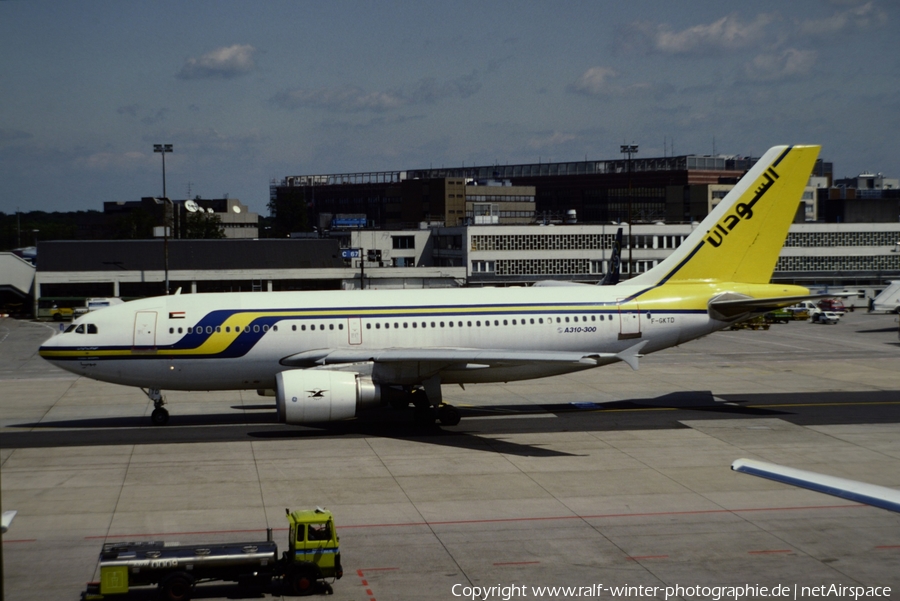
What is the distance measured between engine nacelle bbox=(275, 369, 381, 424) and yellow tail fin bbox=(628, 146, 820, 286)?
13150 millimetres

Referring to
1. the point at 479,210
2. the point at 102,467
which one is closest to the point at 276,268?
the point at 479,210

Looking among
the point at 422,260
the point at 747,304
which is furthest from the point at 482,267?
the point at 747,304

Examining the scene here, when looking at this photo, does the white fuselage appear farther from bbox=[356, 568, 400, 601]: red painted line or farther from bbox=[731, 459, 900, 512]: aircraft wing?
bbox=[731, 459, 900, 512]: aircraft wing

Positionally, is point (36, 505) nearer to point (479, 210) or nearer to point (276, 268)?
point (276, 268)

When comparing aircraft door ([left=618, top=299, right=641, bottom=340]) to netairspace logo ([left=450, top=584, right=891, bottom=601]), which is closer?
netairspace logo ([left=450, top=584, right=891, bottom=601])

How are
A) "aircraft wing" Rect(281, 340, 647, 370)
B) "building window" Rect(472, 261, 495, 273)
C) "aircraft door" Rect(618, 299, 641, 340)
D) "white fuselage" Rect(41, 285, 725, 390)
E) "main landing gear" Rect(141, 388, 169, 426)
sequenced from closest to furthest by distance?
"aircraft wing" Rect(281, 340, 647, 370) → "white fuselage" Rect(41, 285, 725, 390) → "main landing gear" Rect(141, 388, 169, 426) → "aircraft door" Rect(618, 299, 641, 340) → "building window" Rect(472, 261, 495, 273)

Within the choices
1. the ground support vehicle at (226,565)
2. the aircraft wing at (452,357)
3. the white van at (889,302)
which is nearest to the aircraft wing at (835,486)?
the ground support vehicle at (226,565)

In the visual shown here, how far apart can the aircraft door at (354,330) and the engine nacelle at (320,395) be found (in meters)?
3.36

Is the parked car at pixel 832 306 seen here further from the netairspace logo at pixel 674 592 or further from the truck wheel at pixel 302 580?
the truck wheel at pixel 302 580

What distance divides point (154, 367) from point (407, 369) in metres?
9.25

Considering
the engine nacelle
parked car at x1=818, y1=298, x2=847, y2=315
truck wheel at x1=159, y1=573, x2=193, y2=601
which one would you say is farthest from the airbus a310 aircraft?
parked car at x1=818, y1=298, x2=847, y2=315

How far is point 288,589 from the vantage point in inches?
683

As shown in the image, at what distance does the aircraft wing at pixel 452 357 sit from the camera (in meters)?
29.3

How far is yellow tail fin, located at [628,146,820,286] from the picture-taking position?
1458 inches
